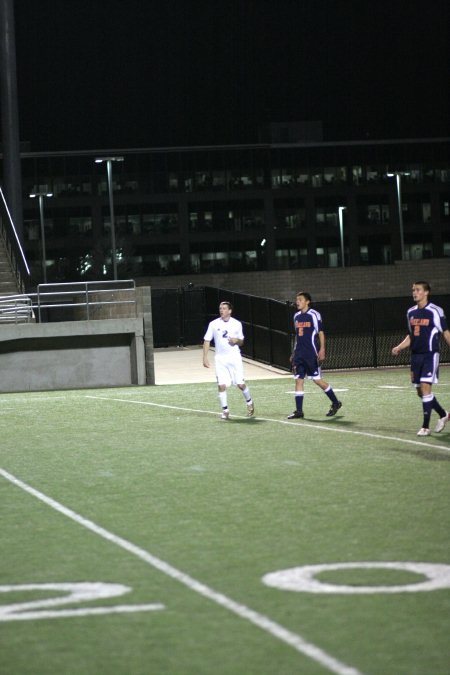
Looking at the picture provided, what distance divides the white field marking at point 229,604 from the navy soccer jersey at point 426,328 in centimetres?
594

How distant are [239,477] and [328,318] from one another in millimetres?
34844

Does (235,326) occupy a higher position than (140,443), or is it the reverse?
(235,326)

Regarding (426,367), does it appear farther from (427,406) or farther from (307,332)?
(307,332)

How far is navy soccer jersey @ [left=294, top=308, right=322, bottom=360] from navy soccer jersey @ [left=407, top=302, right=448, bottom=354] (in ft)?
9.41

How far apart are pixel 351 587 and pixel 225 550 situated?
1.45 m

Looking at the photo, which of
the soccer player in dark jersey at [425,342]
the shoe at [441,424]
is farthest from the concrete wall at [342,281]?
the soccer player in dark jersey at [425,342]

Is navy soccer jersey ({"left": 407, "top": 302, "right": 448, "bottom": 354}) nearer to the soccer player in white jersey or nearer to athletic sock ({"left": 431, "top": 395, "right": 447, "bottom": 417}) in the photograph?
athletic sock ({"left": 431, "top": 395, "right": 447, "bottom": 417})

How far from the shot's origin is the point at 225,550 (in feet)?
26.8

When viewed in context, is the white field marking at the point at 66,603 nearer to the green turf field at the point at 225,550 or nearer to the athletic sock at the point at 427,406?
the green turf field at the point at 225,550

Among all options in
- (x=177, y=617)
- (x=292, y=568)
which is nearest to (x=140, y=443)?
(x=292, y=568)

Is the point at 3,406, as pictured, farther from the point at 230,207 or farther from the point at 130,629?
the point at 230,207

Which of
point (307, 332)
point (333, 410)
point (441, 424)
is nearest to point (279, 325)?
A: point (333, 410)

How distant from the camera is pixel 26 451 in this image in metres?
15.0

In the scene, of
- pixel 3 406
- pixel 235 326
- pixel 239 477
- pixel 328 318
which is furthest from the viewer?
pixel 328 318
